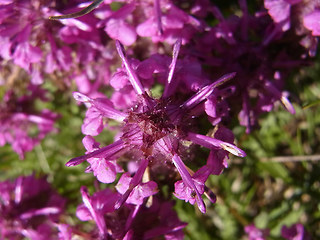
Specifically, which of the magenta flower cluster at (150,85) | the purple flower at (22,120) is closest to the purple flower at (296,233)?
the magenta flower cluster at (150,85)

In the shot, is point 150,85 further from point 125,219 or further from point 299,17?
point 299,17

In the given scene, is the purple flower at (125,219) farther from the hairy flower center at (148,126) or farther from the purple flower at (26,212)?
the purple flower at (26,212)

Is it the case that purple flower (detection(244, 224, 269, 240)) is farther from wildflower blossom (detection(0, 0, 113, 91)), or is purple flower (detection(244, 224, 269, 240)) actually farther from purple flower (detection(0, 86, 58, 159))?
purple flower (detection(0, 86, 58, 159))

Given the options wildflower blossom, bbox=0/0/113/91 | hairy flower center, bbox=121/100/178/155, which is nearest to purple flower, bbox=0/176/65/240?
wildflower blossom, bbox=0/0/113/91

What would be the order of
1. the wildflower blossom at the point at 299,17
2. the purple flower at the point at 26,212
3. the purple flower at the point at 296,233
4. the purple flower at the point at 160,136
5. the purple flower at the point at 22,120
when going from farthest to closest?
the purple flower at the point at 22,120
the purple flower at the point at 26,212
the purple flower at the point at 296,233
the wildflower blossom at the point at 299,17
the purple flower at the point at 160,136

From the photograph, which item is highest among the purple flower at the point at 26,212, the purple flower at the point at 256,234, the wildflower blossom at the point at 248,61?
the wildflower blossom at the point at 248,61

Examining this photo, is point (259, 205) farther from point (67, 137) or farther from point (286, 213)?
point (67, 137)

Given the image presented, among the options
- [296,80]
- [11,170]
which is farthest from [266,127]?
[11,170]
